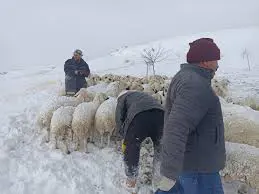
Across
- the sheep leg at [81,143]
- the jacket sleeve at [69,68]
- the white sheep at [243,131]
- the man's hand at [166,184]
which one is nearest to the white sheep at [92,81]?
the jacket sleeve at [69,68]

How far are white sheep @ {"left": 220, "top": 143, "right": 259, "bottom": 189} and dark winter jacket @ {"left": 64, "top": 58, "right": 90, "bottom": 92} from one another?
583 centimetres

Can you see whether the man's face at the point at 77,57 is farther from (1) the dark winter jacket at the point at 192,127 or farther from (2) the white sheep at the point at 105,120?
(1) the dark winter jacket at the point at 192,127

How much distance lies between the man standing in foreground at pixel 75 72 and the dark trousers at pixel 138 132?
17.8 feet

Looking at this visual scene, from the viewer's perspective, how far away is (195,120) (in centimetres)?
339

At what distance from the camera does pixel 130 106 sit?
229 inches

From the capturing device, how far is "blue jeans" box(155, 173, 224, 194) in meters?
3.76

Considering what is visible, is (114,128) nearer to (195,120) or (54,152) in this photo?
(54,152)

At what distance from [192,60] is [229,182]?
2718 millimetres

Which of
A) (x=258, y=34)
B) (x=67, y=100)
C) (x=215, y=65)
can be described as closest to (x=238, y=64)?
(x=258, y=34)

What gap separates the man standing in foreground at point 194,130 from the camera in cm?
338

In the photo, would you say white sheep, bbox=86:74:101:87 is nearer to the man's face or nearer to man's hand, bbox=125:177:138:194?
the man's face

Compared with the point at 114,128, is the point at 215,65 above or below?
above

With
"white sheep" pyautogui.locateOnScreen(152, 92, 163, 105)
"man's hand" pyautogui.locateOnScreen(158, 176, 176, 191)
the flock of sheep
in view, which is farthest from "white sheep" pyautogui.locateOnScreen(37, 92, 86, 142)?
"man's hand" pyautogui.locateOnScreen(158, 176, 176, 191)

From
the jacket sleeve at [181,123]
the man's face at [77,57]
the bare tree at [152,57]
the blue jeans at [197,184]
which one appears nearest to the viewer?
the jacket sleeve at [181,123]
